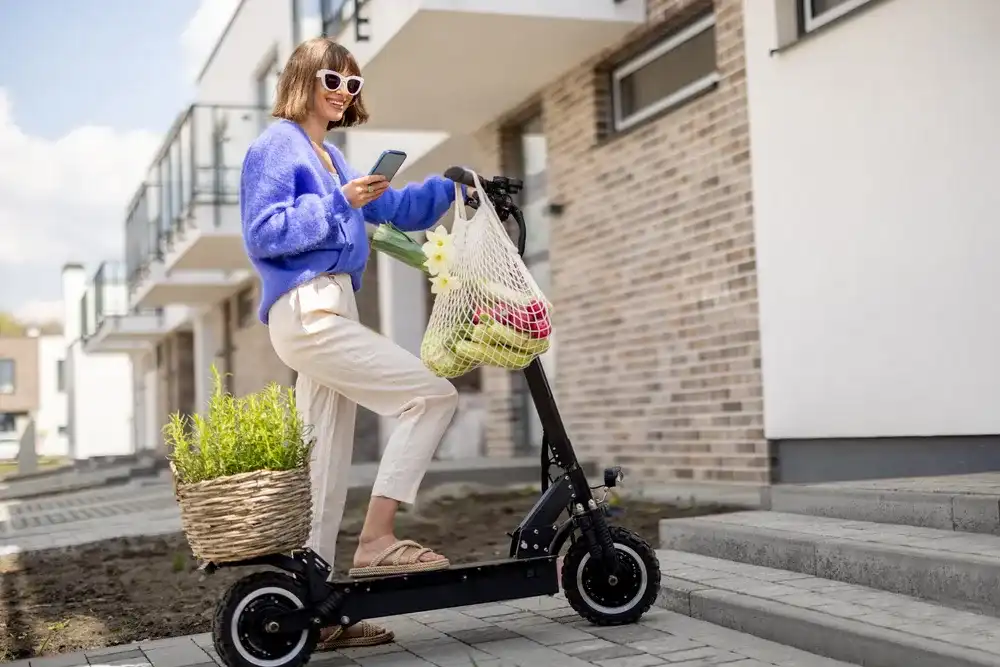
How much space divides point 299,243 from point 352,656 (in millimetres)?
1309

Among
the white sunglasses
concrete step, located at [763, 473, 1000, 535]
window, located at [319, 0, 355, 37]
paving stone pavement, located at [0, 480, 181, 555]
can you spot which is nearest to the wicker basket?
the white sunglasses

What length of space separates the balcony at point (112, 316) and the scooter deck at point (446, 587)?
2189 centimetres

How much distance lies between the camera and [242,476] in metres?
3.06

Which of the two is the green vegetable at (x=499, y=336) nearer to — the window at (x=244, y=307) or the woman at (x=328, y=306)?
the woman at (x=328, y=306)

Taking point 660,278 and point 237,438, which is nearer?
point 237,438

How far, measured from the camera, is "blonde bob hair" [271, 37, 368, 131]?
11.5 ft

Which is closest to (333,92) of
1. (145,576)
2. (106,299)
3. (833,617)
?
(833,617)

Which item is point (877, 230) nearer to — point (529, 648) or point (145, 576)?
point (529, 648)

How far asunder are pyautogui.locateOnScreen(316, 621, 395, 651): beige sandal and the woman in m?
0.01

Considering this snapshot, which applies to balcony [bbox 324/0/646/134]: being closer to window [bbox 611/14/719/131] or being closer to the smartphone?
window [bbox 611/14/719/131]

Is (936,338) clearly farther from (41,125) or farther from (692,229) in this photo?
(41,125)

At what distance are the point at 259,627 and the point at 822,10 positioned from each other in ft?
18.2

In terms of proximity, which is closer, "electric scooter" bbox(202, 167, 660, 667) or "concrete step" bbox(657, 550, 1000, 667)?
"concrete step" bbox(657, 550, 1000, 667)

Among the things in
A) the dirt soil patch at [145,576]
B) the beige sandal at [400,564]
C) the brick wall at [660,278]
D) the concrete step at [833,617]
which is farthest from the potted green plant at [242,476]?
the brick wall at [660,278]
